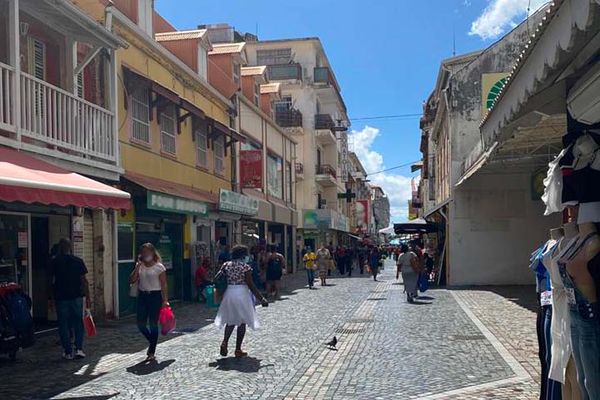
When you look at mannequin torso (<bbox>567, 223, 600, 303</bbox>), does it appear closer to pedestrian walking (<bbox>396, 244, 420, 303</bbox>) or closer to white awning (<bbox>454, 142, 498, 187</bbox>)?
white awning (<bbox>454, 142, 498, 187</bbox>)

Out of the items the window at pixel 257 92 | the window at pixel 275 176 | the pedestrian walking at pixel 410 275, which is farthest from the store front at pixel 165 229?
the window at pixel 257 92

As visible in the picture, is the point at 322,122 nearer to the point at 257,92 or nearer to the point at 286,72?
the point at 286,72

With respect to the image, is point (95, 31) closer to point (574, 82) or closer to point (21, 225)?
point (21, 225)

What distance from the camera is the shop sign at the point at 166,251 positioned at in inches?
680

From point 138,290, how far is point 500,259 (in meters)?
15.2

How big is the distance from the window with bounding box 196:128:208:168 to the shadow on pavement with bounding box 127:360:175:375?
38.3 ft

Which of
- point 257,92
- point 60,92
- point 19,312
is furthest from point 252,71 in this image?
point 19,312

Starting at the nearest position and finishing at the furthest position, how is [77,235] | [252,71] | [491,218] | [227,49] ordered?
[77,235] → [491,218] → [227,49] → [252,71]

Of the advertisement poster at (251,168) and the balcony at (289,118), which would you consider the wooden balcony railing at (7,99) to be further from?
the balcony at (289,118)

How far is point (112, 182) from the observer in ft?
44.1

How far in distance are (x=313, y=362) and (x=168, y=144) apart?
10299 millimetres

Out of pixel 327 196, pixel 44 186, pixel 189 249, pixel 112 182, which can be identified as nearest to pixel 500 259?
pixel 189 249

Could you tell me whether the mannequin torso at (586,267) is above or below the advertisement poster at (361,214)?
below

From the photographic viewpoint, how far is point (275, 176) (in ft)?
102
